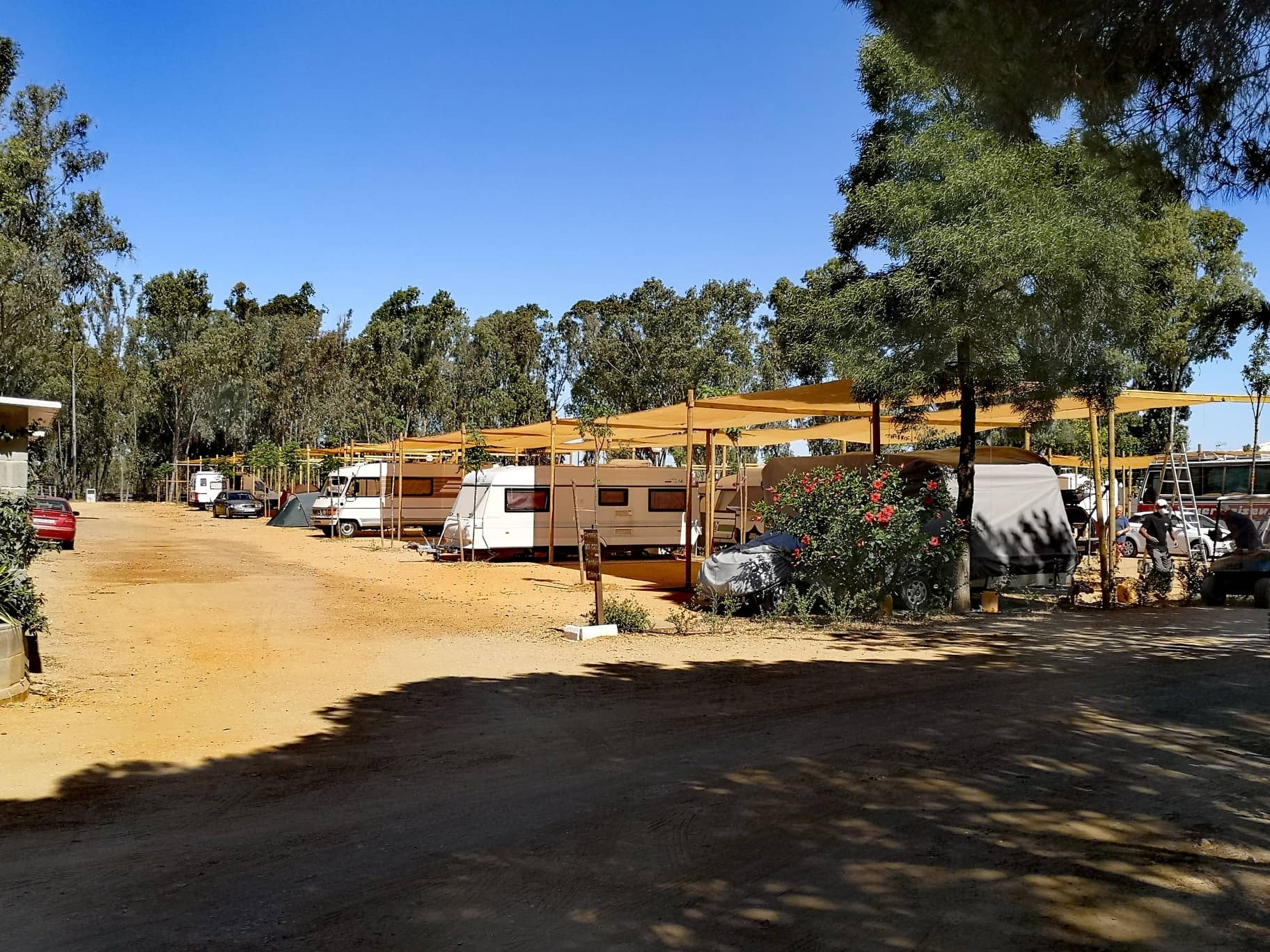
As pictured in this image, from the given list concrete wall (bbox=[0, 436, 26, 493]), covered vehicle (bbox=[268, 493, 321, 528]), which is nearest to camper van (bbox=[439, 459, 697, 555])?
concrete wall (bbox=[0, 436, 26, 493])

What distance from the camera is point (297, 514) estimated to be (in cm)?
3938

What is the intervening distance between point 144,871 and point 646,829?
2133 millimetres

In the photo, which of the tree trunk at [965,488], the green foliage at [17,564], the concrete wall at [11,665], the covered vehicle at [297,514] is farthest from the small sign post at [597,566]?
the covered vehicle at [297,514]

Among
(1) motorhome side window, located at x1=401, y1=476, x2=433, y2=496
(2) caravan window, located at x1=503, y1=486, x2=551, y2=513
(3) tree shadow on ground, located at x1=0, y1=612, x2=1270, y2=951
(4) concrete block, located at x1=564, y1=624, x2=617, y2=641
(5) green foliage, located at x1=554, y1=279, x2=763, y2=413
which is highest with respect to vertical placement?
(5) green foliage, located at x1=554, y1=279, x2=763, y2=413

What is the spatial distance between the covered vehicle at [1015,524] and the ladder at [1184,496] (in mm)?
1931

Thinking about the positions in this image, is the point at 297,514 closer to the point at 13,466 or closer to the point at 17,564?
the point at 13,466

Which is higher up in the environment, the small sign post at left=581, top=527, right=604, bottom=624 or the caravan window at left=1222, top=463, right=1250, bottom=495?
the caravan window at left=1222, top=463, right=1250, bottom=495

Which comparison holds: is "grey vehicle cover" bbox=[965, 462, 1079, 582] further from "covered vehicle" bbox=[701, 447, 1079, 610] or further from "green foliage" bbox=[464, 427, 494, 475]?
"green foliage" bbox=[464, 427, 494, 475]

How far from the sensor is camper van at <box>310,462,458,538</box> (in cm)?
3189

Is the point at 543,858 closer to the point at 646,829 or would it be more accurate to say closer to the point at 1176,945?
the point at 646,829

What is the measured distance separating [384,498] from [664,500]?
11.1 metres

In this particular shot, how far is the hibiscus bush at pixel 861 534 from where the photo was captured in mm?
12500

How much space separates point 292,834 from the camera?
483cm

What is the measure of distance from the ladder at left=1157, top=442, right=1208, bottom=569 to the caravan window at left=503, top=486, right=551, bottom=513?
12624 mm
